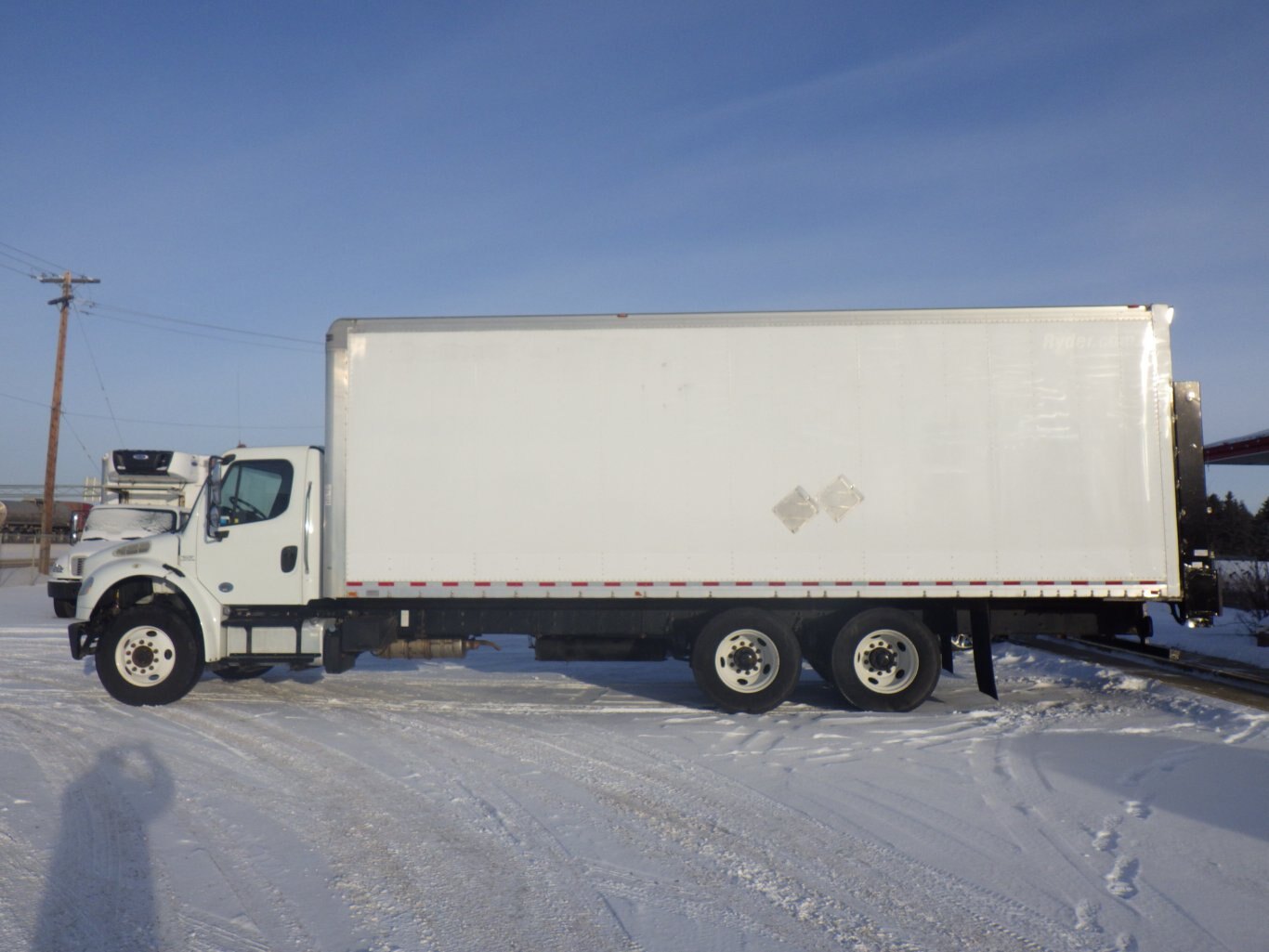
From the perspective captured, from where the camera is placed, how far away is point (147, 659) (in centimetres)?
985

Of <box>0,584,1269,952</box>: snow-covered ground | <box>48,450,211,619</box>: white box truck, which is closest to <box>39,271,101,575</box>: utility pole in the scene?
<box>48,450,211,619</box>: white box truck

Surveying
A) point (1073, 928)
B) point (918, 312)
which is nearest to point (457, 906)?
point (1073, 928)

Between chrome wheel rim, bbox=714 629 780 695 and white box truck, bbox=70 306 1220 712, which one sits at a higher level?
white box truck, bbox=70 306 1220 712

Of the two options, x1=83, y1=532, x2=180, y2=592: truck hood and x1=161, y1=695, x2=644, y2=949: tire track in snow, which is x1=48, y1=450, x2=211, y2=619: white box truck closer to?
x1=83, y1=532, x2=180, y2=592: truck hood

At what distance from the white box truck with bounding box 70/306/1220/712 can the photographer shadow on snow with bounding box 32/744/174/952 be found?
3.06 meters

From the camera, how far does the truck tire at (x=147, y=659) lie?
32.1ft

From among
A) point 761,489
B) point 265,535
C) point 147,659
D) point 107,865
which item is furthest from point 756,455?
point 147,659

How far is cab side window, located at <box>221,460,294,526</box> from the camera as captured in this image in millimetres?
9953

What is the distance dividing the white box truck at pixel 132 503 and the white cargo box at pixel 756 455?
7.67 m

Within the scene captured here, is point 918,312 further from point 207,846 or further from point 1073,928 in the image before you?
point 207,846

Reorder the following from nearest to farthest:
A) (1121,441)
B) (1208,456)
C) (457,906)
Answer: (457,906), (1121,441), (1208,456)

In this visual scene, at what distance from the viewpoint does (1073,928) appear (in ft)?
14.4

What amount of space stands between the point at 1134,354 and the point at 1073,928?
6.34 meters

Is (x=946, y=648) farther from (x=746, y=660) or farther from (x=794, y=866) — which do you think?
(x=794, y=866)
